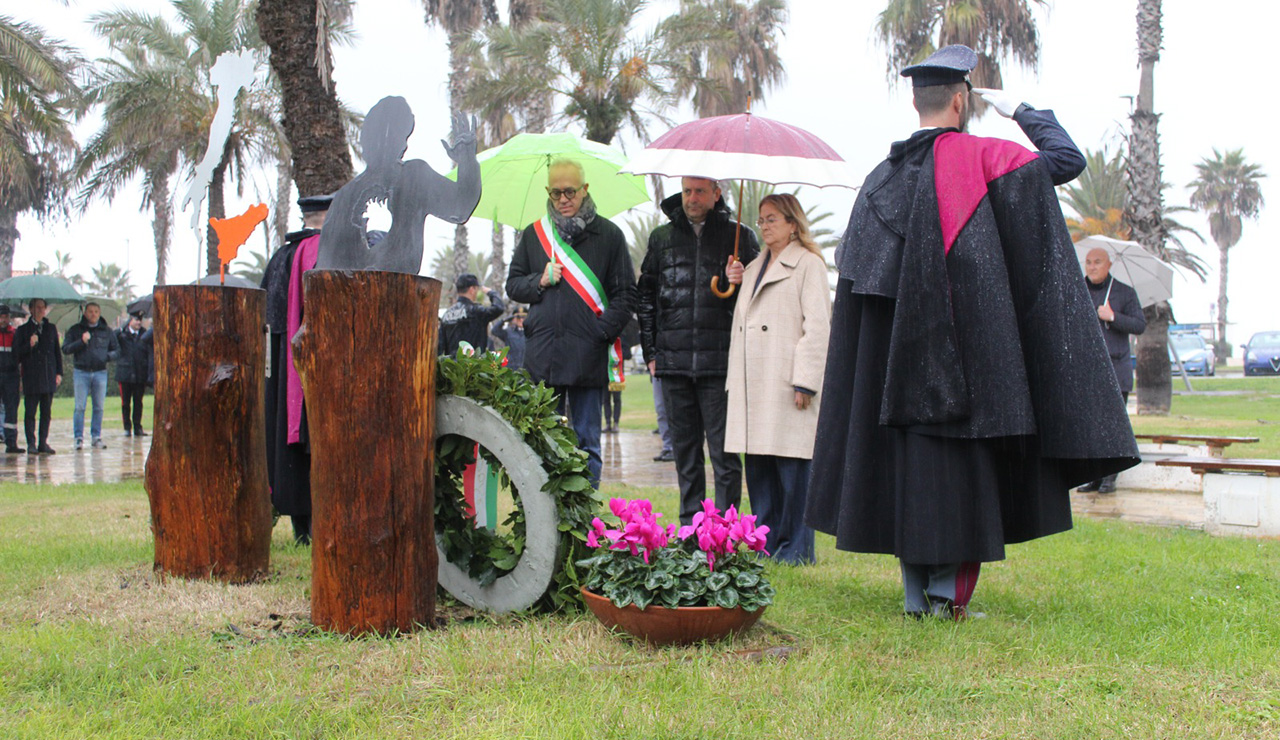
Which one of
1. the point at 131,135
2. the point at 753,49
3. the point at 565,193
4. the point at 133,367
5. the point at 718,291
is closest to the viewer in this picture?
the point at 718,291

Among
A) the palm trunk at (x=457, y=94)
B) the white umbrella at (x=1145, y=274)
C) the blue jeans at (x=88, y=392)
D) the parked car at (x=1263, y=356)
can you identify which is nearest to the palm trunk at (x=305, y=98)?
the blue jeans at (x=88, y=392)

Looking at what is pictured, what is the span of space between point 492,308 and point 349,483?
268 inches

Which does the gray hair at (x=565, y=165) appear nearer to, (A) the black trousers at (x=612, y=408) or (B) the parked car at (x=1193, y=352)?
(A) the black trousers at (x=612, y=408)

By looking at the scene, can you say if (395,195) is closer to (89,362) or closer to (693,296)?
(693,296)

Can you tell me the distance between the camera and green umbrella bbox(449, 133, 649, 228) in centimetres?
639

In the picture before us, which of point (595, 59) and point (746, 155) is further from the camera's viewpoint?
point (595, 59)

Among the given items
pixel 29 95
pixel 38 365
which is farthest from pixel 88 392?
pixel 29 95

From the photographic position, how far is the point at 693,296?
5684mm

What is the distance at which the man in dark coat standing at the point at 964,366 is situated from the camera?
3.78 metres

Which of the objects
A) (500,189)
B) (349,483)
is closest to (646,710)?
(349,483)

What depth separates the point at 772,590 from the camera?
12.3ft

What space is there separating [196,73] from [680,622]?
79.4 feet

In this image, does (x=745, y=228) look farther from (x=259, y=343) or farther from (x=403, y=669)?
(x=403, y=669)

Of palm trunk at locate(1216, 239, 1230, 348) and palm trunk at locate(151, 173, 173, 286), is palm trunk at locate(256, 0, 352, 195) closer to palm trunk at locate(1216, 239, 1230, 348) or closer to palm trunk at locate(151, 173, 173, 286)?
palm trunk at locate(151, 173, 173, 286)
